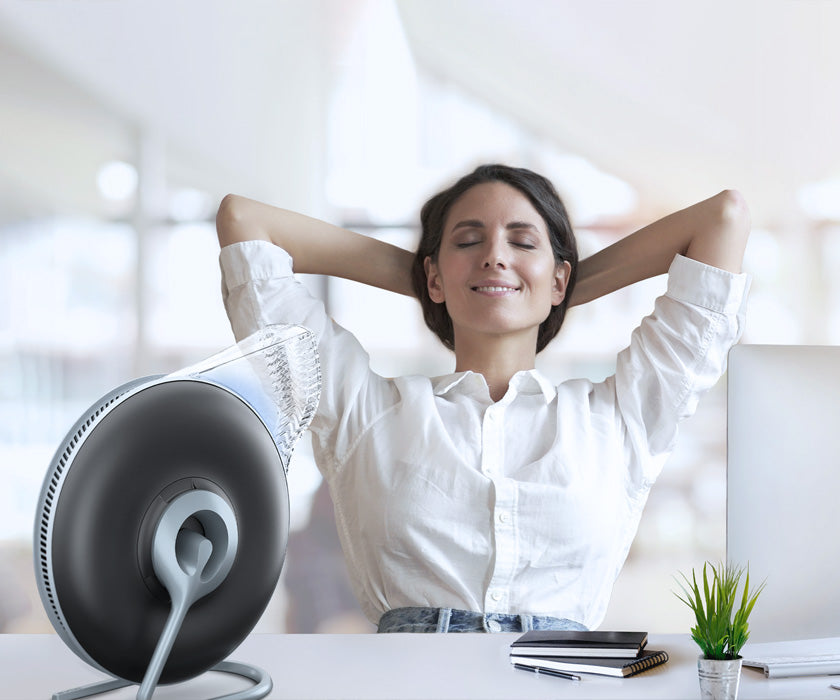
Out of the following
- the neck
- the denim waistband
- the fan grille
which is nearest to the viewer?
the fan grille

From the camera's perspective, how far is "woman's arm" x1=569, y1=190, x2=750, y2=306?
1689 mm

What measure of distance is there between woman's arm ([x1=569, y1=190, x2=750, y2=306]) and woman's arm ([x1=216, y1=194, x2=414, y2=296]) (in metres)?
0.41

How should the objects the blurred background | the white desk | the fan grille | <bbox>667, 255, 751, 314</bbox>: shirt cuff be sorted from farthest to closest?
1. the blurred background
2. <bbox>667, 255, 751, 314</bbox>: shirt cuff
3. the white desk
4. the fan grille

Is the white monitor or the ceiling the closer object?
the white monitor

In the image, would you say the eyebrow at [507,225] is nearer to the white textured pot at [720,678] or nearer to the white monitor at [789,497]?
the white monitor at [789,497]

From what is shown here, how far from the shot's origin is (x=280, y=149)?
96.8 inches

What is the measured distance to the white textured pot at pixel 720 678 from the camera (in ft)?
2.66

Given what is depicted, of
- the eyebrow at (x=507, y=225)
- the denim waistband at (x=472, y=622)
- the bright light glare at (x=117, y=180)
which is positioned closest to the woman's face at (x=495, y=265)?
the eyebrow at (x=507, y=225)

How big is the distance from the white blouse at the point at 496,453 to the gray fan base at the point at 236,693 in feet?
1.95

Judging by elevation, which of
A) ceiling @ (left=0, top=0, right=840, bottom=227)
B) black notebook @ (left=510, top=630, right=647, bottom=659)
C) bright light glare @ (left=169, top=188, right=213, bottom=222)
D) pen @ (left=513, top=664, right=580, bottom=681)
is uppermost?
ceiling @ (left=0, top=0, right=840, bottom=227)

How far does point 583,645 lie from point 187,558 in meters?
0.46

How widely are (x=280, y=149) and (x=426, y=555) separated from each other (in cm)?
142

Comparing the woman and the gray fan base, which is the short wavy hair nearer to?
the woman

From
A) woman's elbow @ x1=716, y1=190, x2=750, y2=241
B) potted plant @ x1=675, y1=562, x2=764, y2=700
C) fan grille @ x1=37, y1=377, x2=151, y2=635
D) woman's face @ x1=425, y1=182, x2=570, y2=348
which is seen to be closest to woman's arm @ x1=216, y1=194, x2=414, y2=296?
woman's face @ x1=425, y1=182, x2=570, y2=348
